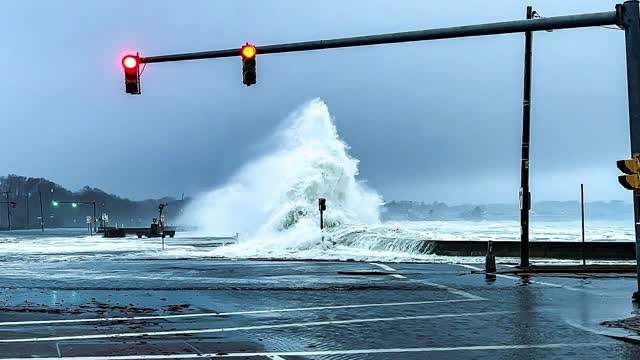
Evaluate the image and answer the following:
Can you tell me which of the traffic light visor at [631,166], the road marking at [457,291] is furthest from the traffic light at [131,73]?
the traffic light visor at [631,166]

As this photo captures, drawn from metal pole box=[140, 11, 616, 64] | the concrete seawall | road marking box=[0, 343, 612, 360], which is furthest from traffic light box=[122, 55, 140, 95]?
the concrete seawall

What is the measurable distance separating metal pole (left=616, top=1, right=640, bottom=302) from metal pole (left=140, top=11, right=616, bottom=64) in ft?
0.94

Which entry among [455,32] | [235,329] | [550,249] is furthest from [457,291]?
[550,249]

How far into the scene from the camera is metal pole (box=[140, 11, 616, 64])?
1262 centimetres

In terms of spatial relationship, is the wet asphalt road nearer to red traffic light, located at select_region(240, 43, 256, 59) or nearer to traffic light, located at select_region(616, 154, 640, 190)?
traffic light, located at select_region(616, 154, 640, 190)

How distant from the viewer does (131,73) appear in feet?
50.8

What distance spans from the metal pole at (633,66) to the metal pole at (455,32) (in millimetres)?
286

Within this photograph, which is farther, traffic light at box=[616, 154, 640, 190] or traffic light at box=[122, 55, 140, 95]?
traffic light at box=[122, 55, 140, 95]

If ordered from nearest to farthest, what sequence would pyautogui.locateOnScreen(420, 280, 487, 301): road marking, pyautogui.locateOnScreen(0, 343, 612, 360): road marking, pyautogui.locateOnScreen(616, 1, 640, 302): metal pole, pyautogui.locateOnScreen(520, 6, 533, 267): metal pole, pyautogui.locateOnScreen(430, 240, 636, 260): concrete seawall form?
pyautogui.locateOnScreen(0, 343, 612, 360): road marking < pyautogui.locateOnScreen(616, 1, 640, 302): metal pole < pyautogui.locateOnScreen(420, 280, 487, 301): road marking < pyautogui.locateOnScreen(520, 6, 533, 267): metal pole < pyautogui.locateOnScreen(430, 240, 636, 260): concrete seawall

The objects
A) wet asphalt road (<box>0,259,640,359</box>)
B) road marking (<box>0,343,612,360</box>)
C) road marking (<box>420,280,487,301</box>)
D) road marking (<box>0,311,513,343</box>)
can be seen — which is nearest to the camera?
road marking (<box>0,343,612,360</box>)

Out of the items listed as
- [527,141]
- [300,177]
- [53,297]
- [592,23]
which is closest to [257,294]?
[53,297]

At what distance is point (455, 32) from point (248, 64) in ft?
14.9

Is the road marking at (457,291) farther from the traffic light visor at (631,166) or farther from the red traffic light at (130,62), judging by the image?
the red traffic light at (130,62)

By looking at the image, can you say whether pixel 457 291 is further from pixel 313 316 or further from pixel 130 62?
pixel 130 62
